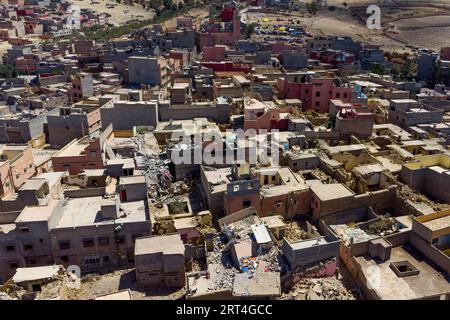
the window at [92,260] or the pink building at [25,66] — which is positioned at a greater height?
the pink building at [25,66]

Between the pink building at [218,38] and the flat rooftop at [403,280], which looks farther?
the pink building at [218,38]

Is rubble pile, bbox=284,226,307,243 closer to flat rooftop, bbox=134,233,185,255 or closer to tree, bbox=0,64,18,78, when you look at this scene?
flat rooftop, bbox=134,233,185,255

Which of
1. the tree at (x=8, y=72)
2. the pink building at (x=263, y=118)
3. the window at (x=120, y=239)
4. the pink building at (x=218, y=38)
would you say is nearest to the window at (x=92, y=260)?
the window at (x=120, y=239)

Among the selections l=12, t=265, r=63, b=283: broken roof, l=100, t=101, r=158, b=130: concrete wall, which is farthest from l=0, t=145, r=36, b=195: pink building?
l=12, t=265, r=63, b=283: broken roof

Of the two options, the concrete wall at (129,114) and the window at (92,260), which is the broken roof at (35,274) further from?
the concrete wall at (129,114)

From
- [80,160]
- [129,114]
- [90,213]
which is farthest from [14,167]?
[129,114]

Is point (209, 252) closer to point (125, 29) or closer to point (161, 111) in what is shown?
point (161, 111)
